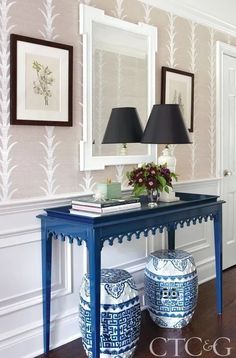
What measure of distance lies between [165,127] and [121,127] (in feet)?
0.98

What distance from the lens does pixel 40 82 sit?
250cm

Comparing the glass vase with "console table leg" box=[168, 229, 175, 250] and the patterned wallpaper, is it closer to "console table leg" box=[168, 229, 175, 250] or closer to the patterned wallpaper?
the patterned wallpaper

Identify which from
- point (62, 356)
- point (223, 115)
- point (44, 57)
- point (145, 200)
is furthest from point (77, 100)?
point (223, 115)

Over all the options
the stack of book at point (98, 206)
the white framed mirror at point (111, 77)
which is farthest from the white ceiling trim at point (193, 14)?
the stack of book at point (98, 206)

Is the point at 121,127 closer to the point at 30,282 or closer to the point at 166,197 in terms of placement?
the point at 166,197

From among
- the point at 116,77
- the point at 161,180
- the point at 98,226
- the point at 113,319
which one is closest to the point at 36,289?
the point at 113,319

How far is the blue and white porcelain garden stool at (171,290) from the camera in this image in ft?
9.39

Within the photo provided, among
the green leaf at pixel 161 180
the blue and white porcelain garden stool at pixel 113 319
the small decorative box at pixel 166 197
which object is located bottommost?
the blue and white porcelain garden stool at pixel 113 319

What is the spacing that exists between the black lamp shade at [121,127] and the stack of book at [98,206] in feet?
1.67

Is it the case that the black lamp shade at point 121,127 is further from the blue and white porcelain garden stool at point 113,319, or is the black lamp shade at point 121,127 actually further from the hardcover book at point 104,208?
the blue and white porcelain garden stool at point 113,319

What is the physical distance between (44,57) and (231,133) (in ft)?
7.71

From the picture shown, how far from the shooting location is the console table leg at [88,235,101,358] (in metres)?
2.20

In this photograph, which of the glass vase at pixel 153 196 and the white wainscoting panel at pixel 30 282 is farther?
the glass vase at pixel 153 196

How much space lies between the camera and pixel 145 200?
2912mm
